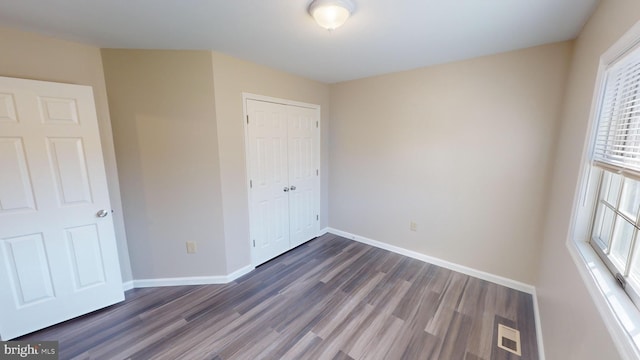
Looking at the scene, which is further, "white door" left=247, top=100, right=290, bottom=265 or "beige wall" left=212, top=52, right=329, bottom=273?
"white door" left=247, top=100, right=290, bottom=265

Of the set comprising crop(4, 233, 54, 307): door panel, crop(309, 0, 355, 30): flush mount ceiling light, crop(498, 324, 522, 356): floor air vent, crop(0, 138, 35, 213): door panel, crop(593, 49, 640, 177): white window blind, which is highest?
crop(309, 0, 355, 30): flush mount ceiling light

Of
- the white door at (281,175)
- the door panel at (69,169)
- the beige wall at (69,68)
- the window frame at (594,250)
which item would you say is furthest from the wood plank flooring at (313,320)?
the door panel at (69,169)

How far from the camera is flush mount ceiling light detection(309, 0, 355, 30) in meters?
1.42

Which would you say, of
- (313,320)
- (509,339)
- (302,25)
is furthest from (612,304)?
(302,25)

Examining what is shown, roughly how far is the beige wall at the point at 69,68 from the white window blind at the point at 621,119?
3.50m

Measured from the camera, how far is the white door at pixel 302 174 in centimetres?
323

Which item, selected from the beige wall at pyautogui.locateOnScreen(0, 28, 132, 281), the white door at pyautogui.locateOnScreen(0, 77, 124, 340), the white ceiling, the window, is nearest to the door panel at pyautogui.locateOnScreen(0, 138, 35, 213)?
the white door at pyautogui.locateOnScreen(0, 77, 124, 340)

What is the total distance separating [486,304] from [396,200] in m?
1.41

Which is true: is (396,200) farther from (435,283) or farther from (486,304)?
(486,304)

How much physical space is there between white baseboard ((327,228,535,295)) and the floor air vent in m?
0.68

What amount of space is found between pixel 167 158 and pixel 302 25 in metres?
1.76

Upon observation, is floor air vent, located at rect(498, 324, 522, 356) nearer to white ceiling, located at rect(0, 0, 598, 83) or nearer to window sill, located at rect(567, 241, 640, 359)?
window sill, located at rect(567, 241, 640, 359)

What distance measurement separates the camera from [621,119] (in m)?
1.20

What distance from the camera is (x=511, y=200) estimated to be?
7.82 ft
